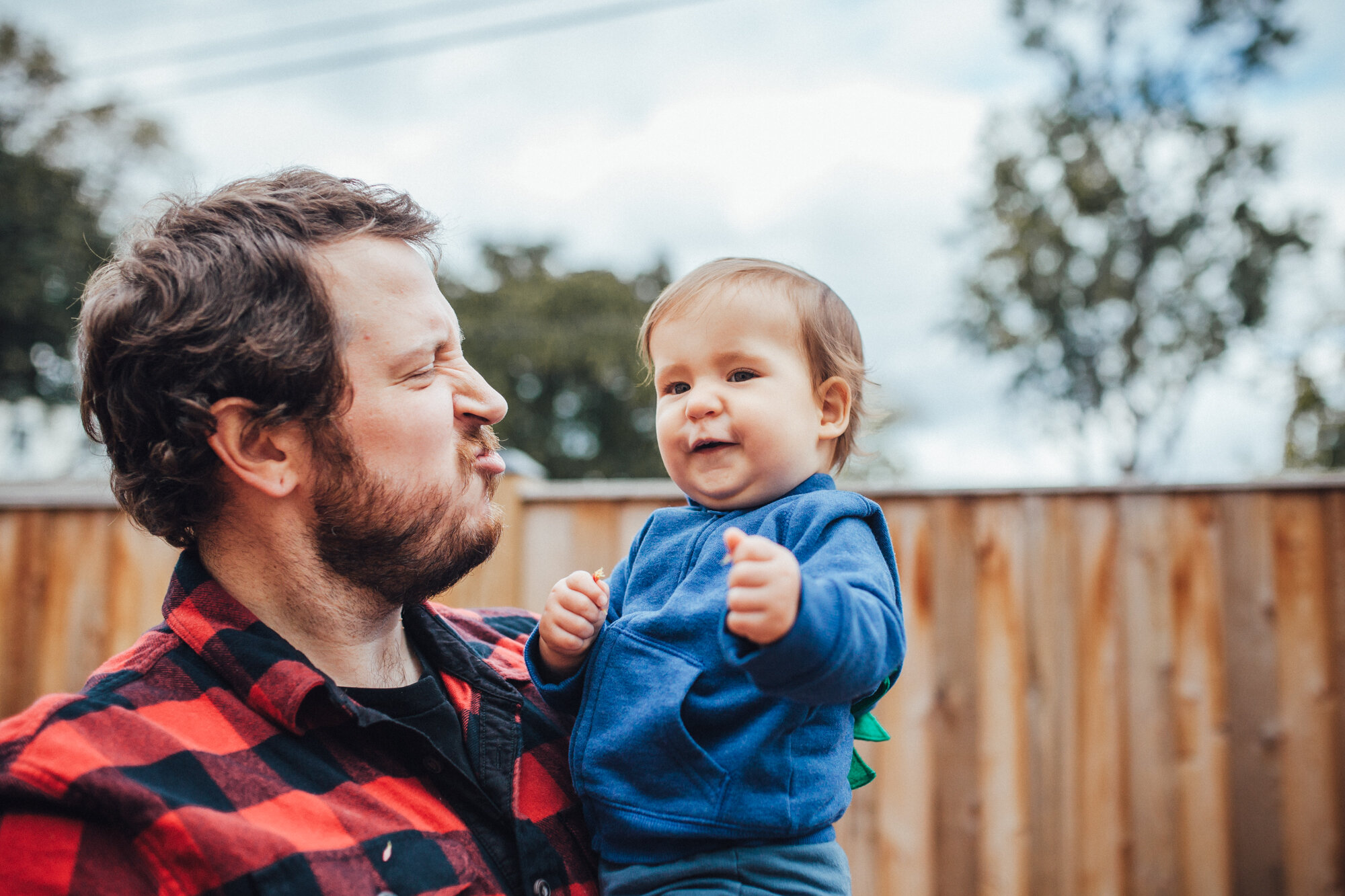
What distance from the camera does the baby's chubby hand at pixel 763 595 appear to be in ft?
2.77

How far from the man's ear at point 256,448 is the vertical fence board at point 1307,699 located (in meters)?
2.71

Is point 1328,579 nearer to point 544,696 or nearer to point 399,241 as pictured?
point 544,696

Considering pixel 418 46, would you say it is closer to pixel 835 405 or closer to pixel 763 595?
pixel 835 405

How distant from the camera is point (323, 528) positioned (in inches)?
48.7

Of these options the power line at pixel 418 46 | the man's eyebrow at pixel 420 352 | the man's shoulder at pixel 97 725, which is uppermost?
the power line at pixel 418 46

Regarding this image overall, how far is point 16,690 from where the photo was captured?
2.97 meters

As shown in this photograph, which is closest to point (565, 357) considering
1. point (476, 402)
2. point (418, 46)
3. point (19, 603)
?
point (418, 46)

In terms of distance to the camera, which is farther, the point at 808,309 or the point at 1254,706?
the point at 1254,706

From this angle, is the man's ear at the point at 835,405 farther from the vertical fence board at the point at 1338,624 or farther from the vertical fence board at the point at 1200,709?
the vertical fence board at the point at 1338,624

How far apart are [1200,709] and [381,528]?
2.51 metres

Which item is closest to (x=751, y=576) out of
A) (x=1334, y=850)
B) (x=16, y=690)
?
(x=1334, y=850)

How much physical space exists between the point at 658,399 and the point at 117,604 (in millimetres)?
2548

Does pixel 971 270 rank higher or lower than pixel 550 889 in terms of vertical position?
higher

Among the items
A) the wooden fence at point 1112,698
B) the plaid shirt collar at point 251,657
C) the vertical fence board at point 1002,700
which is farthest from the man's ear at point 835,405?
the vertical fence board at point 1002,700
